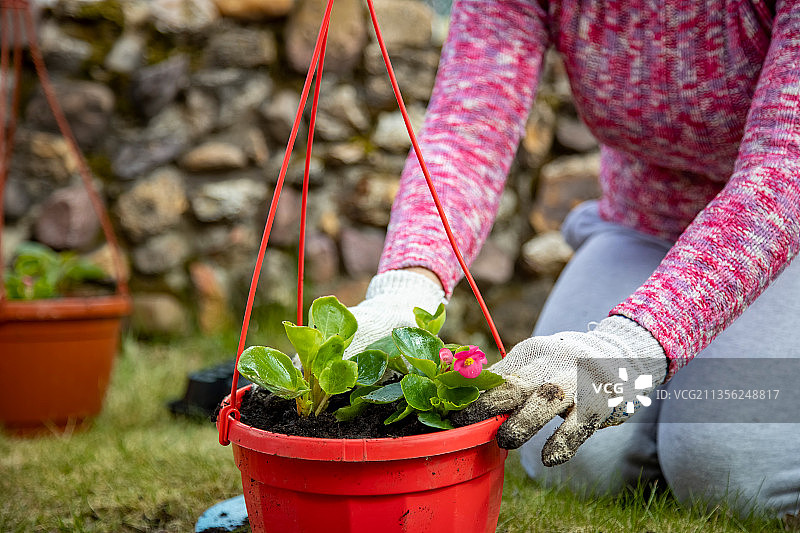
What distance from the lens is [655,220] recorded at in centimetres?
155

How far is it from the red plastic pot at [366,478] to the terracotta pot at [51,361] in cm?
121

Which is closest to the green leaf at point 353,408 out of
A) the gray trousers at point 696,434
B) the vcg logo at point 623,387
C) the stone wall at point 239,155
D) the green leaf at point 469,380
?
the green leaf at point 469,380

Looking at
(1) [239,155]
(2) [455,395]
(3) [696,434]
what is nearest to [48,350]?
(1) [239,155]

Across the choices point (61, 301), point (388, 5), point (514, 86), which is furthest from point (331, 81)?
point (514, 86)

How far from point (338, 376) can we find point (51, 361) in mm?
1313

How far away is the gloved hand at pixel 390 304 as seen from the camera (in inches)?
41.7

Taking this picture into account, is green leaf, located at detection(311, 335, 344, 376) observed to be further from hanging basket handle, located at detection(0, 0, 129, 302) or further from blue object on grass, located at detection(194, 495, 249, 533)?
hanging basket handle, located at detection(0, 0, 129, 302)

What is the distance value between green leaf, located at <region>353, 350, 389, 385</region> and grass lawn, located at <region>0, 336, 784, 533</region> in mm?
413

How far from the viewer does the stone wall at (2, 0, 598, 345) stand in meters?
2.38

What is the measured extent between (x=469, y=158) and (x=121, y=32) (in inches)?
62.4

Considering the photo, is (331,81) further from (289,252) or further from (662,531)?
(662,531)

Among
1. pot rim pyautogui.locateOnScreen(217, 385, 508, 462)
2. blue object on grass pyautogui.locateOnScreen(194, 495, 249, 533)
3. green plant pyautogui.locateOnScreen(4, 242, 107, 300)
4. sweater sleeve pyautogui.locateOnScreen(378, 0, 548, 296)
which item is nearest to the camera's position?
pot rim pyautogui.locateOnScreen(217, 385, 508, 462)

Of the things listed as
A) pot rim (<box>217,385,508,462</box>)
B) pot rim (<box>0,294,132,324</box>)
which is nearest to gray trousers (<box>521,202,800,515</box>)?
pot rim (<box>217,385,508,462</box>)

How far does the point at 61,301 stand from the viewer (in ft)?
6.36
